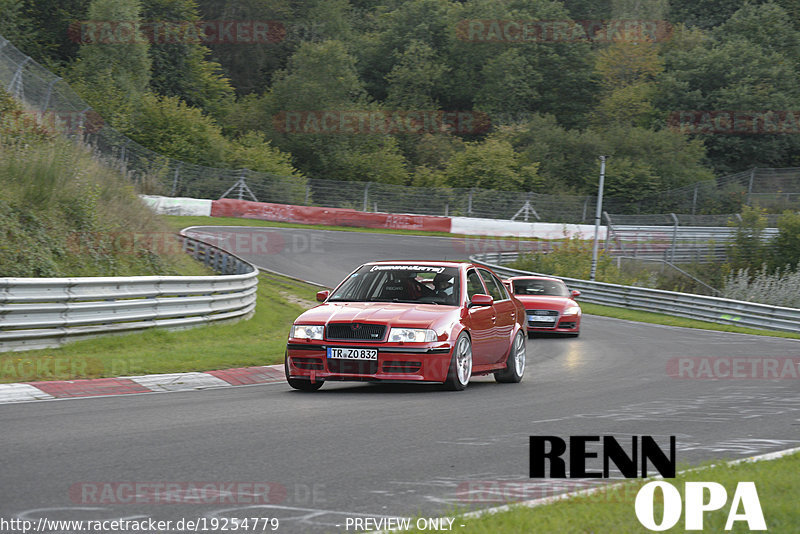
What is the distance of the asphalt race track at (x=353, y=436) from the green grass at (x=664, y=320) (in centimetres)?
1373

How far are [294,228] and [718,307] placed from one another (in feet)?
62.8

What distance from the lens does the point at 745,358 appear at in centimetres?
1780

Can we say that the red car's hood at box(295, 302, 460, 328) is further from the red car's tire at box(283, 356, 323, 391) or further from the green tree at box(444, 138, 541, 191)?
the green tree at box(444, 138, 541, 191)

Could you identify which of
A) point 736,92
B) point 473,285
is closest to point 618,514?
point 473,285

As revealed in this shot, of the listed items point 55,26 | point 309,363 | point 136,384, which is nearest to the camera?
point 309,363

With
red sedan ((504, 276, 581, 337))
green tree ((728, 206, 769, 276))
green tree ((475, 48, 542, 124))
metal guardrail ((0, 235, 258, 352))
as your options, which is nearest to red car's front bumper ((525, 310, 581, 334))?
red sedan ((504, 276, 581, 337))

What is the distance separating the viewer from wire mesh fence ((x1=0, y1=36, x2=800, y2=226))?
141ft

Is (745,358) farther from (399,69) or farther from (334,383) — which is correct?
(399,69)

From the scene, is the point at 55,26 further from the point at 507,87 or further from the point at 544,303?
the point at 544,303

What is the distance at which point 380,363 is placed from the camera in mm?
10469

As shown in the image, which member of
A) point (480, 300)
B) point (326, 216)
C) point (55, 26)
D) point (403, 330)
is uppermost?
point (55, 26)

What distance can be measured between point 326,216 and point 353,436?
126ft

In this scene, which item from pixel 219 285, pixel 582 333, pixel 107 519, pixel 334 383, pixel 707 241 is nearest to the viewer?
pixel 107 519

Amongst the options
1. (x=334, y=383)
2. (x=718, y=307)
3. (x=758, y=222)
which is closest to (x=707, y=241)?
(x=758, y=222)
